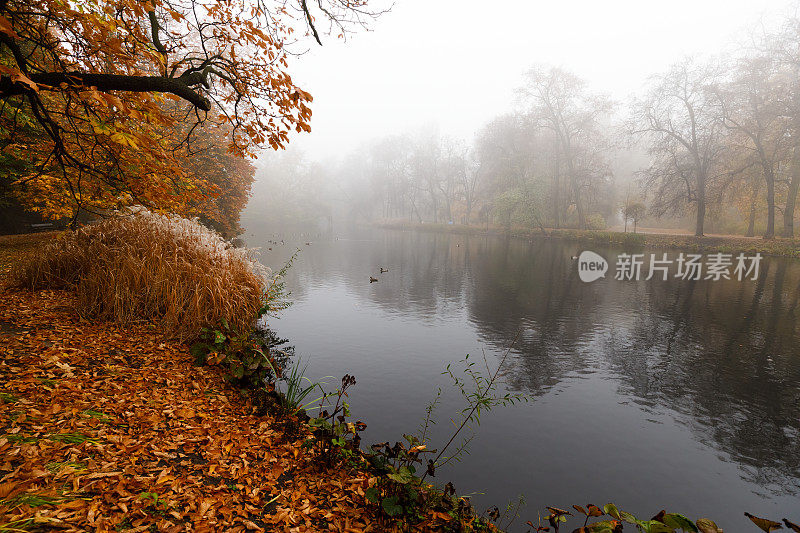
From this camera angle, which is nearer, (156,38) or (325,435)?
(325,435)

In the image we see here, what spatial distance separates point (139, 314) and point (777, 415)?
35.5ft

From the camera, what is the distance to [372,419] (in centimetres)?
555

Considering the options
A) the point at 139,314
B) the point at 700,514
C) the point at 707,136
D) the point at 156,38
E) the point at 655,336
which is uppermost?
the point at 707,136

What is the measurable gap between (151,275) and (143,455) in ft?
13.2

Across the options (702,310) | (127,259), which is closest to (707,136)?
(702,310)

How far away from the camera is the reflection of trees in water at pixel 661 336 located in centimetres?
577

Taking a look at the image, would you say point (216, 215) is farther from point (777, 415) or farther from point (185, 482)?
point (777, 415)

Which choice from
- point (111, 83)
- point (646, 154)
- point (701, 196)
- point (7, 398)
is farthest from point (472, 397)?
point (646, 154)

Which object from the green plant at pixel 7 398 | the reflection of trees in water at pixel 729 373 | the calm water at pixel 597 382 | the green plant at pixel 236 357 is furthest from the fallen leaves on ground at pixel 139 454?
the reflection of trees in water at pixel 729 373

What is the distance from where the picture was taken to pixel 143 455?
2979 millimetres

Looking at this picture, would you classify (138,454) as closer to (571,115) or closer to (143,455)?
(143,455)

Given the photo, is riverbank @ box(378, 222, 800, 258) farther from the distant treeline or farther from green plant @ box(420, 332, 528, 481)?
green plant @ box(420, 332, 528, 481)

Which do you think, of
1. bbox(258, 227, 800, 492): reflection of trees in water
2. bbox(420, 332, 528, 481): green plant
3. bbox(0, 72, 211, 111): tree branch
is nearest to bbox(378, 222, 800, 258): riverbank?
bbox(258, 227, 800, 492): reflection of trees in water

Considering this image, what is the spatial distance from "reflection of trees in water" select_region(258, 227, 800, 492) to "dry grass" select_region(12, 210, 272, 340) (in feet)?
18.5
